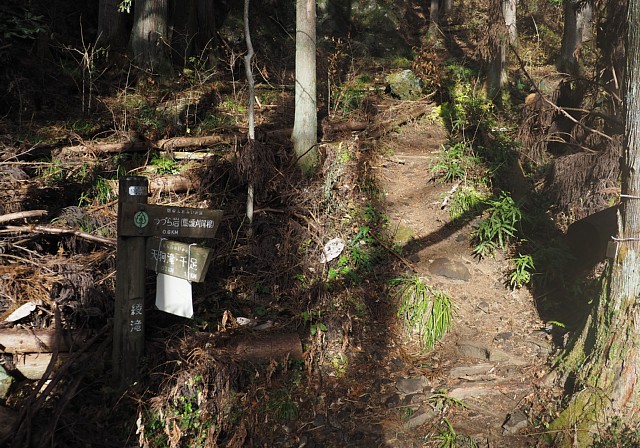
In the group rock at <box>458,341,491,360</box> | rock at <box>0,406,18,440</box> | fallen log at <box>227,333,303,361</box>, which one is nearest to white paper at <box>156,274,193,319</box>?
fallen log at <box>227,333,303,361</box>

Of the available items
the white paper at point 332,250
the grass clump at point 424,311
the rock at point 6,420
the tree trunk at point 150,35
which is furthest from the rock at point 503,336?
the tree trunk at point 150,35

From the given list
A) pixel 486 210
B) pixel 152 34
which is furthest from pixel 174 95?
pixel 486 210

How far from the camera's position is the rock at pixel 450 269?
7.75m

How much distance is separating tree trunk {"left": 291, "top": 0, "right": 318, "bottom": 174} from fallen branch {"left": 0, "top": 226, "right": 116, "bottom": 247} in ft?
10.3

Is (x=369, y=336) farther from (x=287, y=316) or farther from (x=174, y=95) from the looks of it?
(x=174, y=95)

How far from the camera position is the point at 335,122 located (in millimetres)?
10102

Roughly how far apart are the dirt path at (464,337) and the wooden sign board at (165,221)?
264 centimetres

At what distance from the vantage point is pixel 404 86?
12.3 m

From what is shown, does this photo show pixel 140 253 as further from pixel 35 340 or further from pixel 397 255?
pixel 397 255

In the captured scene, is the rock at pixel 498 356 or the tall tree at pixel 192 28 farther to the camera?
the tall tree at pixel 192 28

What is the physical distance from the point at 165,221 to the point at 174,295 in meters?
0.64

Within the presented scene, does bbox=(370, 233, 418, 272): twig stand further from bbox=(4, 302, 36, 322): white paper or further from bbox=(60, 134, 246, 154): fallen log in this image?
bbox=(4, 302, 36, 322): white paper

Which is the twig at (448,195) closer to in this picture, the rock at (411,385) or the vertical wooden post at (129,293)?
the rock at (411,385)

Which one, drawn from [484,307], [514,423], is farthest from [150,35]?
[514,423]
